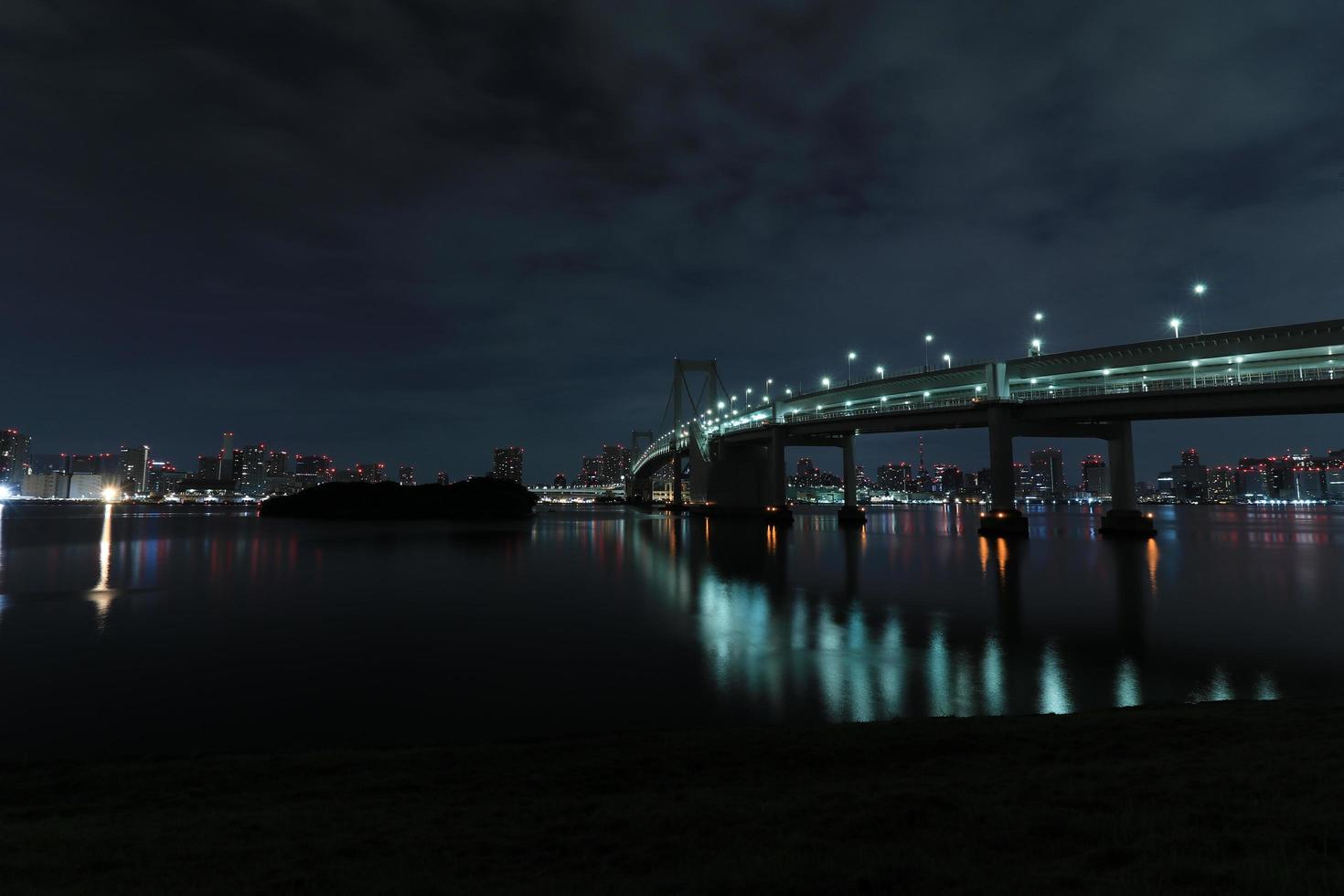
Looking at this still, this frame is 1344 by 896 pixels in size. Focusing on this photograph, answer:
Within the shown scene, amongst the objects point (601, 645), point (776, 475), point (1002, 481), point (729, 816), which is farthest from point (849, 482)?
point (729, 816)

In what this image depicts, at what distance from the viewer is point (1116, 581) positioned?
97.1ft

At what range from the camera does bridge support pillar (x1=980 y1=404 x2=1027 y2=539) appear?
54.1m

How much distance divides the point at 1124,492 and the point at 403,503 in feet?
295

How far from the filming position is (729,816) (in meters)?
5.78

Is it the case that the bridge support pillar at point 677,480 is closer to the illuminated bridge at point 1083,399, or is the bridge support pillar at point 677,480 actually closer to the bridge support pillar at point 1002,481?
the illuminated bridge at point 1083,399

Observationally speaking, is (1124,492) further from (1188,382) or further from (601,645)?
(601,645)

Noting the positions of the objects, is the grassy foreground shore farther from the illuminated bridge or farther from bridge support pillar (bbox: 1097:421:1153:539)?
bridge support pillar (bbox: 1097:421:1153:539)

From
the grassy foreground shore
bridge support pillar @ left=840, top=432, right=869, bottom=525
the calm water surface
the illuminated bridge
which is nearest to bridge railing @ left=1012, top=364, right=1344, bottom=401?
the illuminated bridge

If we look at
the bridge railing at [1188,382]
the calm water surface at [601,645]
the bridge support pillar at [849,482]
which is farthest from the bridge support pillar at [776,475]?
the calm water surface at [601,645]

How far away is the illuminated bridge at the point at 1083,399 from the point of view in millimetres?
41906

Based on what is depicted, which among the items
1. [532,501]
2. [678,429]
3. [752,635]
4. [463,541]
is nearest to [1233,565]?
[752,635]

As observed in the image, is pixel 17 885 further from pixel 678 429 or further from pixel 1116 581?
pixel 678 429

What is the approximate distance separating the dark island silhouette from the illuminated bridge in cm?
4379

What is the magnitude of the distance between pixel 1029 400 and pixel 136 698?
2224 inches
